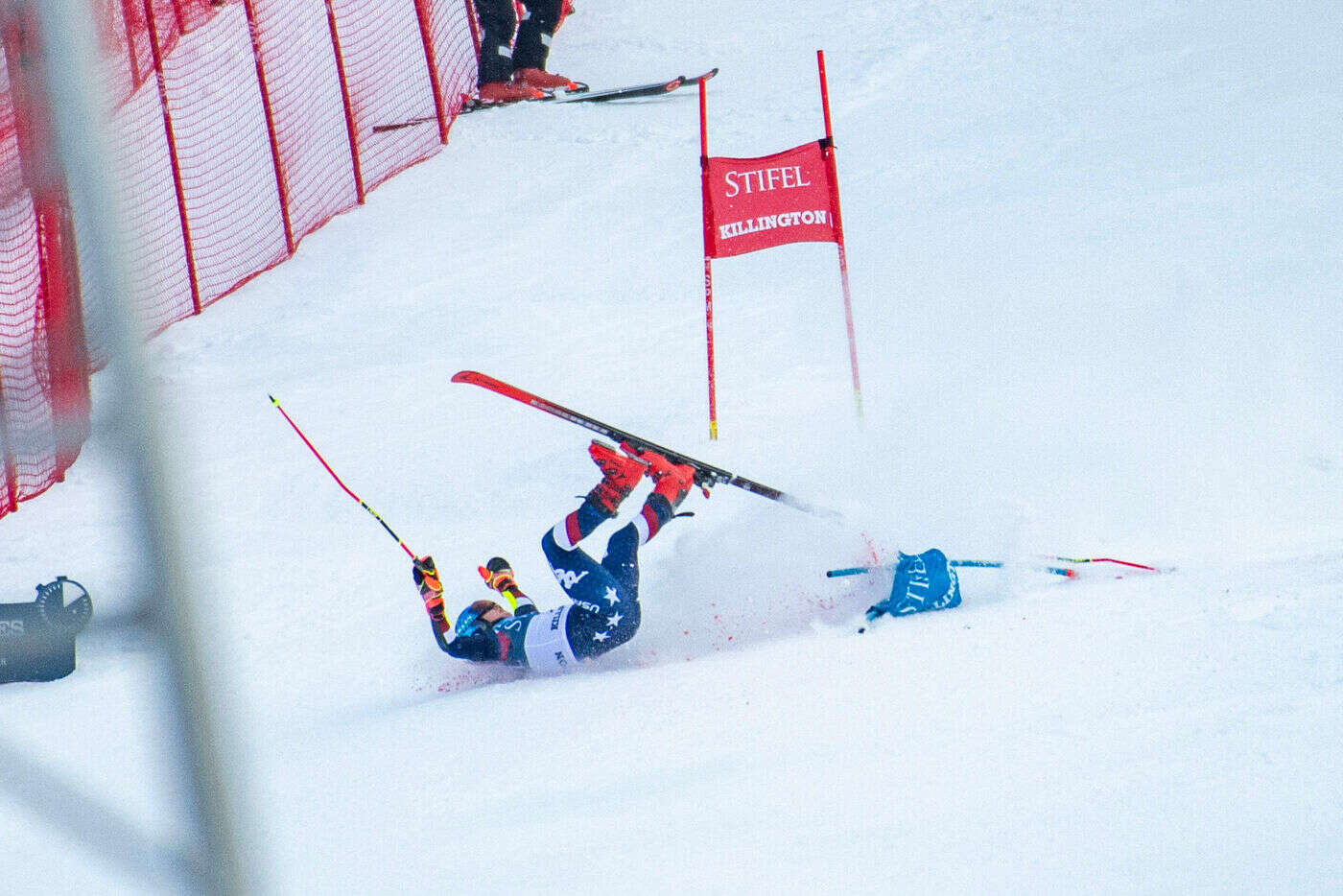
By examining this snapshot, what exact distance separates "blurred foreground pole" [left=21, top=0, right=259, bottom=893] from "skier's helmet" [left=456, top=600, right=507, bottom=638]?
12.0 ft

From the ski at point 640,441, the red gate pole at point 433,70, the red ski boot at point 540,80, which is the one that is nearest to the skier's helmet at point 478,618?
the ski at point 640,441

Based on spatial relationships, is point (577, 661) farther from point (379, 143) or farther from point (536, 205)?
point (379, 143)

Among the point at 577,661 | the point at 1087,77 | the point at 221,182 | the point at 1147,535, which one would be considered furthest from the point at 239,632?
the point at 1087,77

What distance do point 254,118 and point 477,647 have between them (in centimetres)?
718

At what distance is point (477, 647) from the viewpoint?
4836mm

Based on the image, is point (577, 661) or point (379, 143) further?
point (379, 143)

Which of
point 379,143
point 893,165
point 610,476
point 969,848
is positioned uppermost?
point 379,143

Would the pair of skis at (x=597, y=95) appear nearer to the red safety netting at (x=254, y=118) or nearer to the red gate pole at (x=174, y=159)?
A: the red safety netting at (x=254, y=118)

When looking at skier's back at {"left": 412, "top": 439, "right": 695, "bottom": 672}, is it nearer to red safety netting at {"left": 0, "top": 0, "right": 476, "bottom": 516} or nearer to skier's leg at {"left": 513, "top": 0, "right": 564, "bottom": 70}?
red safety netting at {"left": 0, "top": 0, "right": 476, "bottom": 516}

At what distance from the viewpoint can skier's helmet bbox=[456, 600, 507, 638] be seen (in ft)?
16.0

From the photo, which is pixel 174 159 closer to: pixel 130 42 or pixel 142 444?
pixel 130 42

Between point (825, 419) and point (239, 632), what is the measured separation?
3.17m

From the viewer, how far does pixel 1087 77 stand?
35.6 ft

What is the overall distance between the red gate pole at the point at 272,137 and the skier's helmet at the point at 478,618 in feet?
20.2
